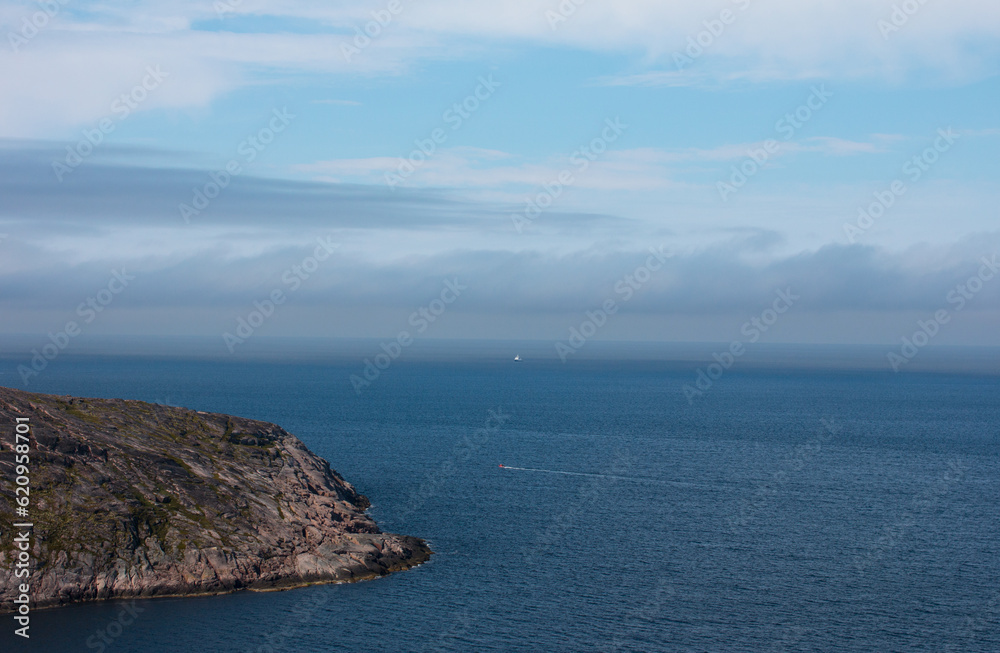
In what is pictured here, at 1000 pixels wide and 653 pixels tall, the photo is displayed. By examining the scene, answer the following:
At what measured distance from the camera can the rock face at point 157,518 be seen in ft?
248

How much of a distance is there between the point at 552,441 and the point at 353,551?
269 ft

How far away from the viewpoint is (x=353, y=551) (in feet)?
277

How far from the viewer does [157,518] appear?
81.2 meters

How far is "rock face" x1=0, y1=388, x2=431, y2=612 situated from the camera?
248 ft

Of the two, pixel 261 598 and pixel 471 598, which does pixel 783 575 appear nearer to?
pixel 471 598

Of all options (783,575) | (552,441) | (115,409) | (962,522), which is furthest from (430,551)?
(552,441)
